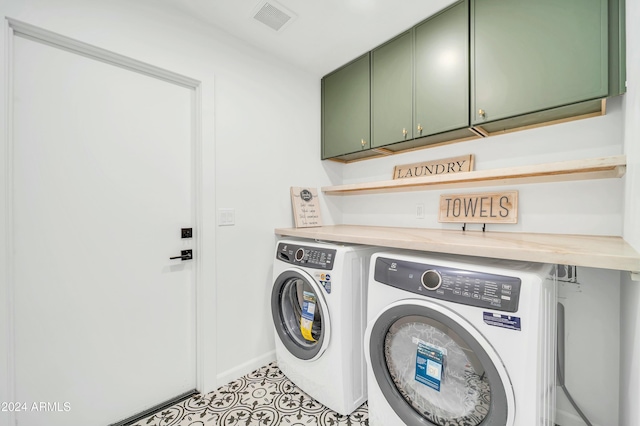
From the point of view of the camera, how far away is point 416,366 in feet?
3.72

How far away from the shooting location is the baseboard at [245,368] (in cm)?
177

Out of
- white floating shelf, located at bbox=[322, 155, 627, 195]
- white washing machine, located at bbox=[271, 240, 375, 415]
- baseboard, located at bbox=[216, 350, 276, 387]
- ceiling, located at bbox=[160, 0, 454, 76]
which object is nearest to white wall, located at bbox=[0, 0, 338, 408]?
baseboard, located at bbox=[216, 350, 276, 387]

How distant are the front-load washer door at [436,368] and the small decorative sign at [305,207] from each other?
114cm

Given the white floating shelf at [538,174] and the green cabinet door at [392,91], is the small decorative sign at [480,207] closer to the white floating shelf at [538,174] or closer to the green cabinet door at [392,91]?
the white floating shelf at [538,174]

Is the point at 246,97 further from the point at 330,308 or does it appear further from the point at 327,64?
the point at 330,308

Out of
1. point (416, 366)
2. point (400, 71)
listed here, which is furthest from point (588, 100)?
point (416, 366)

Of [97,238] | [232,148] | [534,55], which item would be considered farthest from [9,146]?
[534,55]

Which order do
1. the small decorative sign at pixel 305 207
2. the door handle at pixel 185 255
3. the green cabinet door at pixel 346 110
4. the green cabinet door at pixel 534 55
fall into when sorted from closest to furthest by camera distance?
the green cabinet door at pixel 534 55, the door handle at pixel 185 255, the green cabinet door at pixel 346 110, the small decorative sign at pixel 305 207

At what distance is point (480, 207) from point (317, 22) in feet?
5.24

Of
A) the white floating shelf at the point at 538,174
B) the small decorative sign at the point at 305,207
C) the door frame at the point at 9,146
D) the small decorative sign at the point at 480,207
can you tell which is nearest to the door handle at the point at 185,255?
the door frame at the point at 9,146

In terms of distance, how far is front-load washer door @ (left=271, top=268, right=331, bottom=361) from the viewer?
4.91 feet

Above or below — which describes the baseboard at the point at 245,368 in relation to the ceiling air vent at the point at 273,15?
below

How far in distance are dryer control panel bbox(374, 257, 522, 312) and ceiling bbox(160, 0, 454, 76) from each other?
4.94ft

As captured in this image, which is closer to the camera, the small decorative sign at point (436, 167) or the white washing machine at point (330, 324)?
the white washing machine at point (330, 324)
